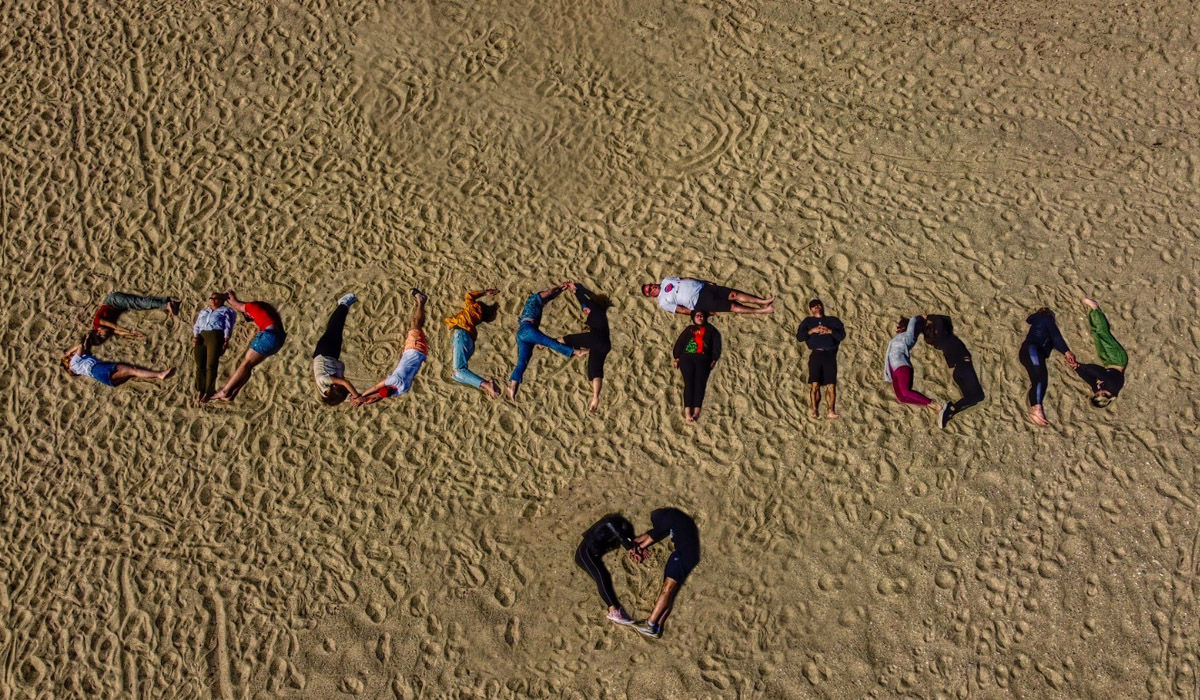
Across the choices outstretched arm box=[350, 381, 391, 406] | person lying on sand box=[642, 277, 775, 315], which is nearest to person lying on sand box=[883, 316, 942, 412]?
person lying on sand box=[642, 277, 775, 315]

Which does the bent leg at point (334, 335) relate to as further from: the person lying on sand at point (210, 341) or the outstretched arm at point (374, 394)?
the person lying on sand at point (210, 341)

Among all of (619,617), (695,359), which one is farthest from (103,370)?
(695,359)

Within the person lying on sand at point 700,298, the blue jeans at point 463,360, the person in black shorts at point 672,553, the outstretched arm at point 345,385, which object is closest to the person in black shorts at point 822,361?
the person lying on sand at point 700,298

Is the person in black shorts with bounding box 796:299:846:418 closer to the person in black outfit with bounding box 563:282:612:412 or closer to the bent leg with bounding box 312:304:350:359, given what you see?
the person in black outfit with bounding box 563:282:612:412

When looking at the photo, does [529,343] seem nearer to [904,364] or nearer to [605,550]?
[605,550]

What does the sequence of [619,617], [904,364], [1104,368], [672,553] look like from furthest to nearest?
[1104,368] < [904,364] < [672,553] < [619,617]
